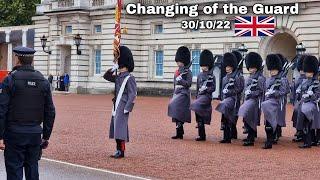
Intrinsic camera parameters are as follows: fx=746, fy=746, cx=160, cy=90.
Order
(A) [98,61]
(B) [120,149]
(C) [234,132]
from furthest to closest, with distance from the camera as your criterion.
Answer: (A) [98,61] < (C) [234,132] < (B) [120,149]

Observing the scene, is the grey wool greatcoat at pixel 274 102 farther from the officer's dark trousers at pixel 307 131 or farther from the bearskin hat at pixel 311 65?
the bearskin hat at pixel 311 65

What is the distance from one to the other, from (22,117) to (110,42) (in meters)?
36.2

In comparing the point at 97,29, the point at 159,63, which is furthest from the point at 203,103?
the point at 97,29

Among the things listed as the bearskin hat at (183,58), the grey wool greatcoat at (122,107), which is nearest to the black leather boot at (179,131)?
the bearskin hat at (183,58)

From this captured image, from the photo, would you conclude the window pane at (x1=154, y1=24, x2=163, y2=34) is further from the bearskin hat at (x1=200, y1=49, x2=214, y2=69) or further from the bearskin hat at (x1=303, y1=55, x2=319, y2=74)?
the bearskin hat at (x1=303, y1=55, x2=319, y2=74)

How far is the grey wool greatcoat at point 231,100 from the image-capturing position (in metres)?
15.5

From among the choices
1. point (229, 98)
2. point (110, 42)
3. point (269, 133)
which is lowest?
point (269, 133)

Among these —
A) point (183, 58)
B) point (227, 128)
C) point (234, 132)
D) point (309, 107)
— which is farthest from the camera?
point (234, 132)

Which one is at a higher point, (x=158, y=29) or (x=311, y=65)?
(x=158, y=29)

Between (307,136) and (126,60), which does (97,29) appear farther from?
(126,60)

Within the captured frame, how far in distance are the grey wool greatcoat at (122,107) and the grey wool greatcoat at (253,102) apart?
311cm

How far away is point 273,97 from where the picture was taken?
48.6 feet

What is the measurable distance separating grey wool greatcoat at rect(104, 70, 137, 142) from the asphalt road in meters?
1.22

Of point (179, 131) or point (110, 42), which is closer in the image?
point (179, 131)
